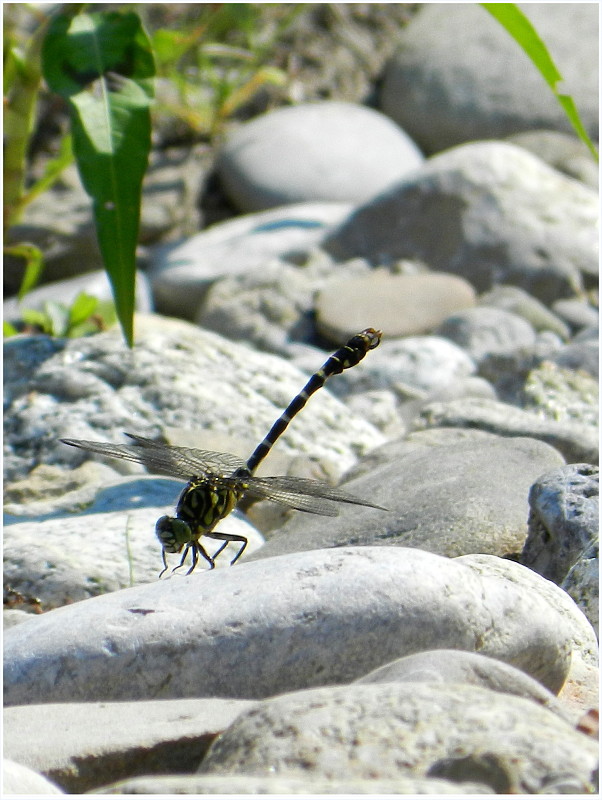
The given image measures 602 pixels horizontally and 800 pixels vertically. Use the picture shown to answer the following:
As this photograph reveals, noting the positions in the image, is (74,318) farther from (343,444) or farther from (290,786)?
(290,786)

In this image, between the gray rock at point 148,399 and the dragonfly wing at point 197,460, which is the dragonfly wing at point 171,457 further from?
the gray rock at point 148,399

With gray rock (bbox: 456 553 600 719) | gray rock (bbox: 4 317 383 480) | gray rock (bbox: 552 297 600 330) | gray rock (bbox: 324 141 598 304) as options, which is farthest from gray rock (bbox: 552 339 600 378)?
gray rock (bbox: 456 553 600 719)

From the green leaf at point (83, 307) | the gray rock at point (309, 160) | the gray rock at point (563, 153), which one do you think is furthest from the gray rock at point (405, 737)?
the gray rock at point (563, 153)

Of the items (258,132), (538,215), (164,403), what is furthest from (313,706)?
(258,132)

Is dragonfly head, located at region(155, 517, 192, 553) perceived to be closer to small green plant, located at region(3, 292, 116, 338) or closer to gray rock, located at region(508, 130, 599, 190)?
small green plant, located at region(3, 292, 116, 338)

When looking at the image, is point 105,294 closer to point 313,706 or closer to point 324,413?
point 324,413

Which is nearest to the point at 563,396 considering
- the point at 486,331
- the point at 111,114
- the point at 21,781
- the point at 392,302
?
the point at 486,331

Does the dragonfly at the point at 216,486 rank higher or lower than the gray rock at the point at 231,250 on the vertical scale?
higher
